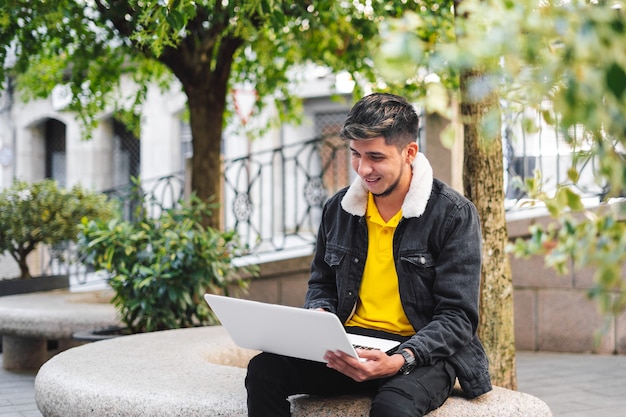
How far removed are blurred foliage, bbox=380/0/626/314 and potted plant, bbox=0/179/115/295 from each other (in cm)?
755

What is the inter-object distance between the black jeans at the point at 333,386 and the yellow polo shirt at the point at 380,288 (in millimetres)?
253

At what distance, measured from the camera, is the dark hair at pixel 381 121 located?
2986 mm

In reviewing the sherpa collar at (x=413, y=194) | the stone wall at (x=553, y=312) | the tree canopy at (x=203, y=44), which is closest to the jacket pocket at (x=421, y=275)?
the sherpa collar at (x=413, y=194)

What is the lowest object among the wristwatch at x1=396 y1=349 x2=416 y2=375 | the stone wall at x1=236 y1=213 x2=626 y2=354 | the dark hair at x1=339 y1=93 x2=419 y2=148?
the stone wall at x1=236 y1=213 x2=626 y2=354

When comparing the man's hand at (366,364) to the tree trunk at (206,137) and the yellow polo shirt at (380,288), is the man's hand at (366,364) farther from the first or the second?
the tree trunk at (206,137)

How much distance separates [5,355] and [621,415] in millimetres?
4951

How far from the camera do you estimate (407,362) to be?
9.05 ft

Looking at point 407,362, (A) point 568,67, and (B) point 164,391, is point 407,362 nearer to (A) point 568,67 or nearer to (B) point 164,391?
(B) point 164,391

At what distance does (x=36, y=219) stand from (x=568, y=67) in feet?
26.8

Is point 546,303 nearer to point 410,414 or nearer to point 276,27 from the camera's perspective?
point 276,27

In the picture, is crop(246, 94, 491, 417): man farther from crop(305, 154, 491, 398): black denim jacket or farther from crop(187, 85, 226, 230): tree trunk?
crop(187, 85, 226, 230): tree trunk

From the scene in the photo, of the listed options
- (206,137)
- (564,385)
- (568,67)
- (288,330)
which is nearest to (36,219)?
(206,137)

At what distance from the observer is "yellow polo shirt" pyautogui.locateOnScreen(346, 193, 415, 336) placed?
3.10m

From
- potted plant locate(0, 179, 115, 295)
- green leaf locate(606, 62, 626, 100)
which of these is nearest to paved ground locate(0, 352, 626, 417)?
potted plant locate(0, 179, 115, 295)
